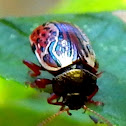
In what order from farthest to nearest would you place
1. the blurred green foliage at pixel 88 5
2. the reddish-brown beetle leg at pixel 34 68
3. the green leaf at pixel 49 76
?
the blurred green foliage at pixel 88 5 < the reddish-brown beetle leg at pixel 34 68 < the green leaf at pixel 49 76

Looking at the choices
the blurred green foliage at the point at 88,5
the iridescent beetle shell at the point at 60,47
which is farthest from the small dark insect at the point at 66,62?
the blurred green foliage at the point at 88,5

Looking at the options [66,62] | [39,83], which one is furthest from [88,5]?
[39,83]

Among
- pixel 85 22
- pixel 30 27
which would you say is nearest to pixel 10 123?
pixel 30 27

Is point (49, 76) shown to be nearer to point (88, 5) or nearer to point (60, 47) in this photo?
point (60, 47)

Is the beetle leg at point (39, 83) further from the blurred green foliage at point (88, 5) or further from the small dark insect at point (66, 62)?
the blurred green foliage at point (88, 5)

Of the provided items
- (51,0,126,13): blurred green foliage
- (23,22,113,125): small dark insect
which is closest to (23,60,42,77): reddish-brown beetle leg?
(23,22,113,125): small dark insect

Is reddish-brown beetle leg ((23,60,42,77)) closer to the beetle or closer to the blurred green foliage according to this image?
the beetle

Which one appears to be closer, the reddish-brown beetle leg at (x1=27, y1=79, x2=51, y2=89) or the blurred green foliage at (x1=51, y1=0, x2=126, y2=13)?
the reddish-brown beetle leg at (x1=27, y1=79, x2=51, y2=89)

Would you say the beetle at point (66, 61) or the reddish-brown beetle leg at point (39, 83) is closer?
the reddish-brown beetle leg at point (39, 83)
